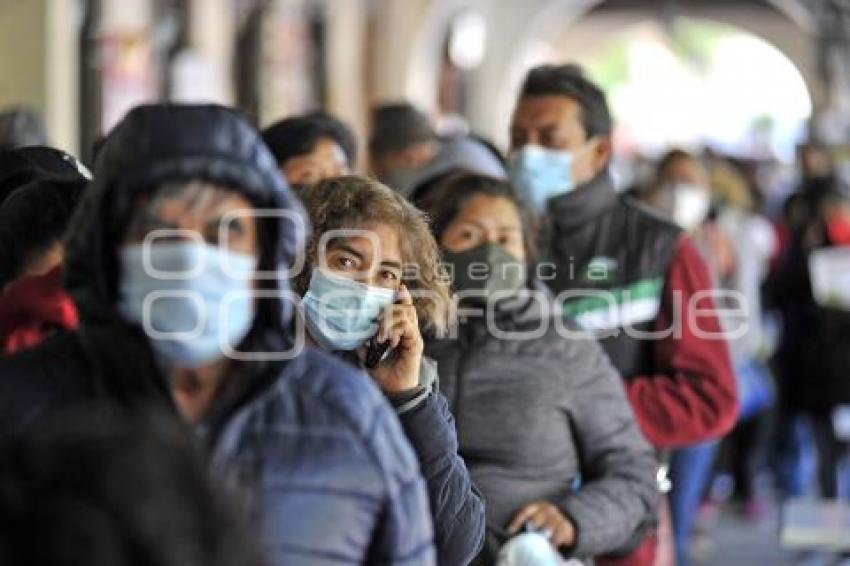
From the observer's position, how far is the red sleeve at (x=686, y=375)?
5.83 m

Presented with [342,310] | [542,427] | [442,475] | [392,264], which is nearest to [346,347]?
[342,310]

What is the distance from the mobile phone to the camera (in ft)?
13.1

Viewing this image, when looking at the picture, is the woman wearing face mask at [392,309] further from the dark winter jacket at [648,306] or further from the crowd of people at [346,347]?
the dark winter jacket at [648,306]

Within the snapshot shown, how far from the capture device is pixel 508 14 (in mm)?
31375

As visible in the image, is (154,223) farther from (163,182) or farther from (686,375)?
(686,375)

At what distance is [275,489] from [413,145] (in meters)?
5.10

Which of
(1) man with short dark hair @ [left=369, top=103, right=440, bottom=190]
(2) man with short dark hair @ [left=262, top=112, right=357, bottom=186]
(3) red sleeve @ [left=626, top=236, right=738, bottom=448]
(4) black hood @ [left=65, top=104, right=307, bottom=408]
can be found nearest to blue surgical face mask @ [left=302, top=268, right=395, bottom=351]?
(4) black hood @ [left=65, top=104, right=307, bottom=408]

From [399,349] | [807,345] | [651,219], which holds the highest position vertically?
[399,349]

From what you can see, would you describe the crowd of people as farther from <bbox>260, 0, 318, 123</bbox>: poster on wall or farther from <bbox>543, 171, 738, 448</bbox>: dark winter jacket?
<bbox>260, 0, 318, 123</bbox>: poster on wall

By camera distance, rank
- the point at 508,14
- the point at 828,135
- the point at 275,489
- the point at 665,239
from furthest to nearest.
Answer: the point at 508,14 → the point at 828,135 → the point at 665,239 → the point at 275,489

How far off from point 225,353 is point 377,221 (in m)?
1.12

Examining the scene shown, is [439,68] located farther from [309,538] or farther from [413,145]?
[309,538]

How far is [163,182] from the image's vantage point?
3145 mm

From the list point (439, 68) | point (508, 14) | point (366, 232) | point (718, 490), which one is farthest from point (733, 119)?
point (366, 232)
